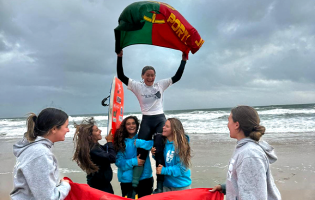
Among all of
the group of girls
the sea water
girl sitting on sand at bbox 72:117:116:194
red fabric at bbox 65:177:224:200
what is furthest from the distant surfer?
the sea water

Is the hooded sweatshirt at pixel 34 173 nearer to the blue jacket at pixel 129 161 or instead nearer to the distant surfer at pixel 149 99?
the blue jacket at pixel 129 161

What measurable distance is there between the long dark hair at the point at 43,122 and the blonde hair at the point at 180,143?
1605 mm

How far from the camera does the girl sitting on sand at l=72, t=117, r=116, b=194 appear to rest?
312 cm

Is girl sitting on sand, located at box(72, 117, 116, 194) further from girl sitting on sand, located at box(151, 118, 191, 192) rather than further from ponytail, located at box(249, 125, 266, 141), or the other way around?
ponytail, located at box(249, 125, 266, 141)

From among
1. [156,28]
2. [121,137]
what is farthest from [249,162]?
[156,28]

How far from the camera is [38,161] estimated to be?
5.83 ft

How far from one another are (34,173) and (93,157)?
1.45 metres

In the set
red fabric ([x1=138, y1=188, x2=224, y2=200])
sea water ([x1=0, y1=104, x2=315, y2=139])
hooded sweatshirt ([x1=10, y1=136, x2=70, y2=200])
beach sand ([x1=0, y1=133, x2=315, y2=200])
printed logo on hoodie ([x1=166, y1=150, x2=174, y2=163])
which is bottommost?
beach sand ([x1=0, y1=133, x2=315, y2=200])

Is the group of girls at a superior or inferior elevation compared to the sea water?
superior

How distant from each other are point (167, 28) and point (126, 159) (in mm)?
2267

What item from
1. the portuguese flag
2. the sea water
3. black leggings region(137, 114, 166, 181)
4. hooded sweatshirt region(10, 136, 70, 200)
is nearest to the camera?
hooded sweatshirt region(10, 136, 70, 200)

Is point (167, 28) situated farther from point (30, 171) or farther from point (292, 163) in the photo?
point (292, 163)

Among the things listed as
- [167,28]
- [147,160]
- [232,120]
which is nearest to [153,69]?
[167,28]

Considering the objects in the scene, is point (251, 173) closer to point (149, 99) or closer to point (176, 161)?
point (176, 161)
